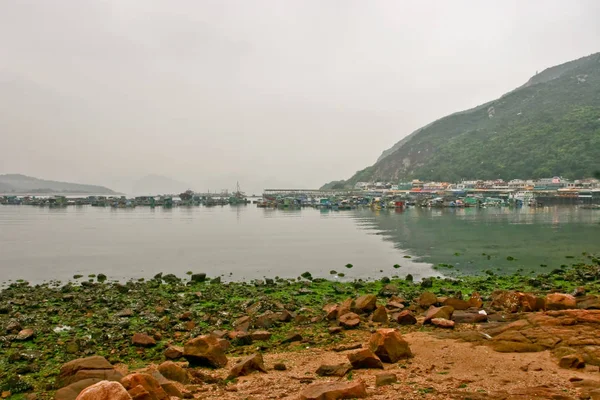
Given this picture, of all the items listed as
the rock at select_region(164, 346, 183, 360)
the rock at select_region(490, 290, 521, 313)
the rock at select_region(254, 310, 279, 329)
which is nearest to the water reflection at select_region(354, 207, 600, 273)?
the rock at select_region(490, 290, 521, 313)

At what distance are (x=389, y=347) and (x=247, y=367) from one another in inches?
134

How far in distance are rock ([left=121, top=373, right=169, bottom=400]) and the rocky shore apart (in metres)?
0.02

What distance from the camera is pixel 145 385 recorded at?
771cm

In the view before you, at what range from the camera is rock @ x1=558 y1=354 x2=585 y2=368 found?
922cm

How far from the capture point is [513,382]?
8688 mm

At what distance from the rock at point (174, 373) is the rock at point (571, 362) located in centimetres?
809

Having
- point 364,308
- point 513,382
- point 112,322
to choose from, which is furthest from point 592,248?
point 112,322

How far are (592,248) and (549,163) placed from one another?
132m

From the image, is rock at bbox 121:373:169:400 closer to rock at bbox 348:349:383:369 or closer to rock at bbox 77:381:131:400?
rock at bbox 77:381:131:400

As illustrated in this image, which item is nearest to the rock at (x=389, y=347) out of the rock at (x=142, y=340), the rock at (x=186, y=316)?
the rock at (x=142, y=340)

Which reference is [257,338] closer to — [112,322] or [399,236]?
[112,322]

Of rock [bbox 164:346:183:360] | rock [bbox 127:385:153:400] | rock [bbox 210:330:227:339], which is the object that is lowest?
rock [bbox 210:330:227:339]

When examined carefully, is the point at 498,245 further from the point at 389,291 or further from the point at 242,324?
the point at 242,324

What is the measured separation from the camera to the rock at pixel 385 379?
8.78m
